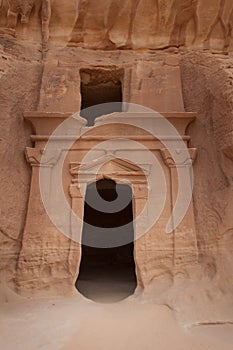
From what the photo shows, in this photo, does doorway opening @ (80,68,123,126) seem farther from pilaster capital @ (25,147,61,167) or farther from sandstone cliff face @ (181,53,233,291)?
pilaster capital @ (25,147,61,167)

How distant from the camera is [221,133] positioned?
6.50 m

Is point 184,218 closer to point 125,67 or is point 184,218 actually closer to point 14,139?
point 14,139

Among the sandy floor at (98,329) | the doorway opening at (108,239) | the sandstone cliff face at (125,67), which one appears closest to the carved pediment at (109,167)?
the sandstone cliff face at (125,67)

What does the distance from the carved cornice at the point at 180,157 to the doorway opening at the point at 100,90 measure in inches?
103

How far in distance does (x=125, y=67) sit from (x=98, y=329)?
6.05 meters

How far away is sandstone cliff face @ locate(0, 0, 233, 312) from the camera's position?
636 cm

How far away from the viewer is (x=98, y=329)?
4.58 m

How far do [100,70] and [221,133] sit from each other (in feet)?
11.3

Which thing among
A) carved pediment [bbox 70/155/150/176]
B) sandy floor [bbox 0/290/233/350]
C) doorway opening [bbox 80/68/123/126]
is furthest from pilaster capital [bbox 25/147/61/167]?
sandy floor [bbox 0/290/233/350]

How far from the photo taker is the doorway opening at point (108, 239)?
369 inches

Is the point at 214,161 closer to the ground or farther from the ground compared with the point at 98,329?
farther from the ground

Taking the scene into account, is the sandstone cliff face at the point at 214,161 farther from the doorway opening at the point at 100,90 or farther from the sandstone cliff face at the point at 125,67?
the doorway opening at the point at 100,90

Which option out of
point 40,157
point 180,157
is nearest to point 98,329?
point 40,157

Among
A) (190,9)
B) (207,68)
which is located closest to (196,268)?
(207,68)
